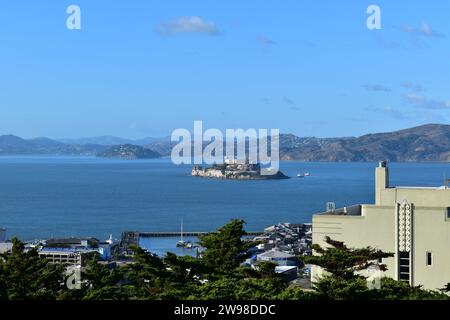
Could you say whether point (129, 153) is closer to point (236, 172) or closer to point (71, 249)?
point (236, 172)

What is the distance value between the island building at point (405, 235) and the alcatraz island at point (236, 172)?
85.8 metres

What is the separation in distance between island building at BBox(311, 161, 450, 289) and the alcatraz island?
85.8m

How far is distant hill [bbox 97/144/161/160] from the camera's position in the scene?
170500 mm

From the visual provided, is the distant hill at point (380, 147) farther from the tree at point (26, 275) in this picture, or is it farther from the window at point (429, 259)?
the tree at point (26, 275)

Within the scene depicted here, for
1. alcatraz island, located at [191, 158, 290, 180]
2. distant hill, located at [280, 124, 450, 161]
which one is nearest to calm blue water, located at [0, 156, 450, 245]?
alcatraz island, located at [191, 158, 290, 180]

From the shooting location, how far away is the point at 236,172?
101938mm

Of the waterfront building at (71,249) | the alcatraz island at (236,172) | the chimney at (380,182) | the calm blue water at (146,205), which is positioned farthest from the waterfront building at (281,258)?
the alcatraz island at (236,172)

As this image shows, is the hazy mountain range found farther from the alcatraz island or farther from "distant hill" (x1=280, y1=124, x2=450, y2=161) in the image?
the alcatraz island

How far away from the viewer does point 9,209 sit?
167 ft

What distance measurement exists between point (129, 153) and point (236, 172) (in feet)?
260

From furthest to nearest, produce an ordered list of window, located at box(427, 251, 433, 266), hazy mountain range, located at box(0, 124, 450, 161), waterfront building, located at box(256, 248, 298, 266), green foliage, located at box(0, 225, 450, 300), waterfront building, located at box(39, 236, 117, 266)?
hazy mountain range, located at box(0, 124, 450, 161) < waterfront building, located at box(256, 248, 298, 266) < waterfront building, located at box(39, 236, 117, 266) < window, located at box(427, 251, 433, 266) < green foliage, located at box(0, 225, 450, 300)

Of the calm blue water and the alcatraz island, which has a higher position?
the alcatraz island
